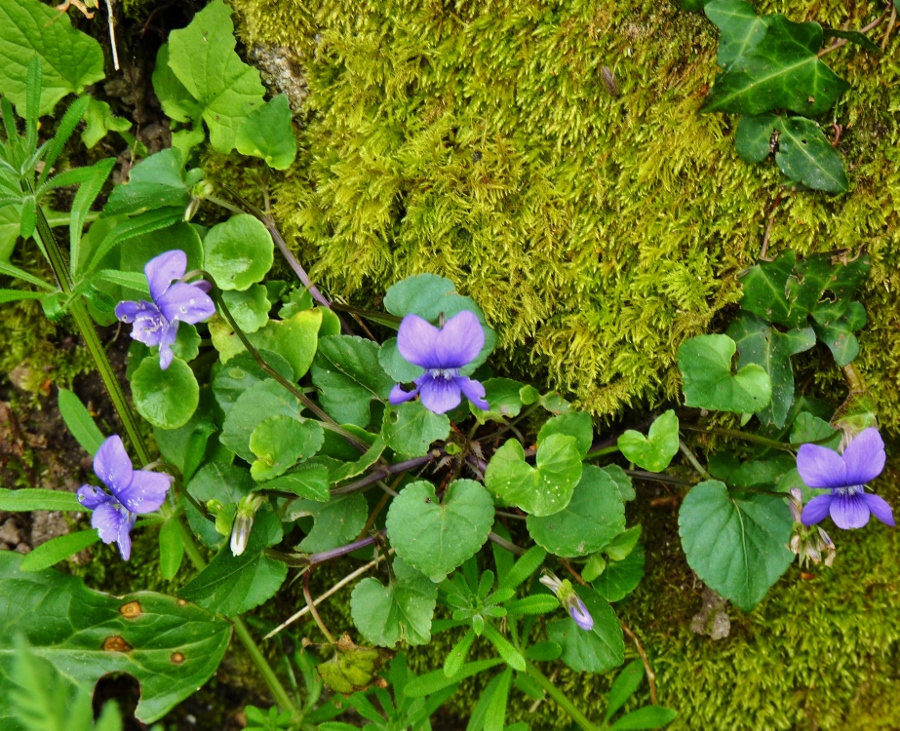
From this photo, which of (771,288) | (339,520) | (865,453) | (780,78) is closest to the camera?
(865,453)

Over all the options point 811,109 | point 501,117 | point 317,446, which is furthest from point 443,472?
point 811,109

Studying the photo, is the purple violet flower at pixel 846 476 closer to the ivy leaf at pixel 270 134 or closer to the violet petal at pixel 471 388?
the violet petal at pixel 471 388

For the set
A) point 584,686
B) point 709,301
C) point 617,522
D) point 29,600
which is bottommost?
point 584,686

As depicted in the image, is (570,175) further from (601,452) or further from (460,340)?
(601,452)

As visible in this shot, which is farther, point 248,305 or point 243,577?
point 248,305

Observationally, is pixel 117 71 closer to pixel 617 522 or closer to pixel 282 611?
pixel 282 611

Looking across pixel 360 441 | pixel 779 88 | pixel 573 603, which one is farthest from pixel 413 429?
pixel 779 88
